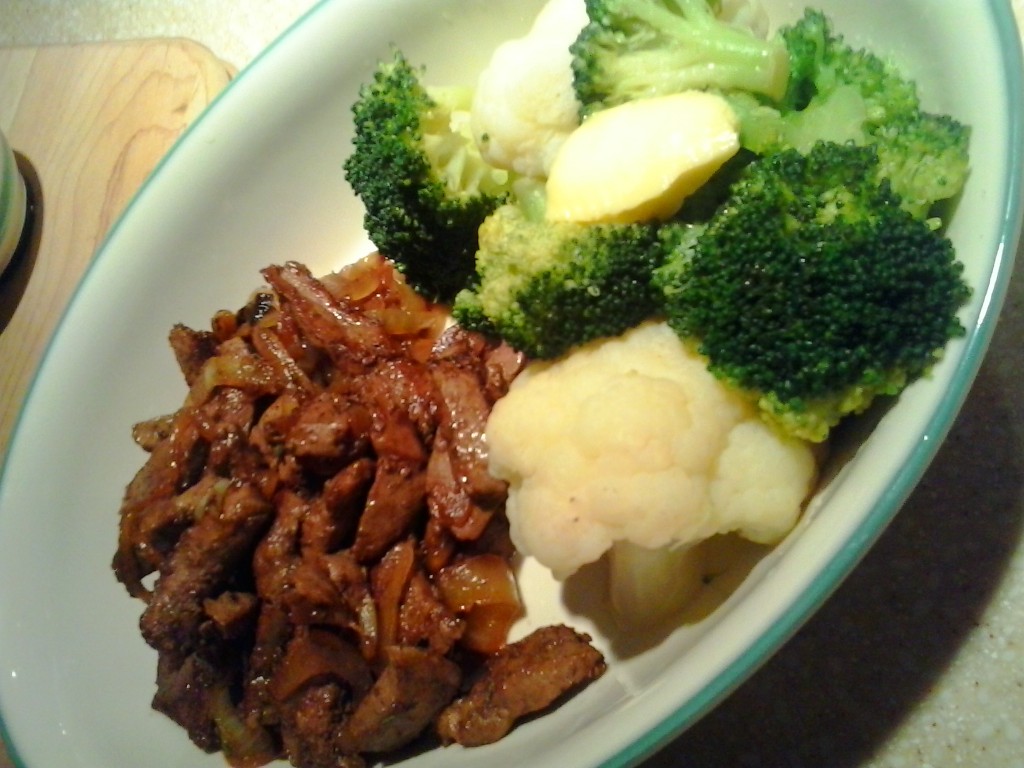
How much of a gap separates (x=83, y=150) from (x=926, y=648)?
2.08 meters

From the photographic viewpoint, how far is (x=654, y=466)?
94cm

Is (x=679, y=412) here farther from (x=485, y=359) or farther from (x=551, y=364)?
(x=485, y=359)

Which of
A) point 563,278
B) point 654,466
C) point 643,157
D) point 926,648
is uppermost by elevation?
point 643,157

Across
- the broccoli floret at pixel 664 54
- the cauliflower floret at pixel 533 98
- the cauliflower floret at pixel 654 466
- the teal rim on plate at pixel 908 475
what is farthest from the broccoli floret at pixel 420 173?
the teal rim on plate at pixel 908 475

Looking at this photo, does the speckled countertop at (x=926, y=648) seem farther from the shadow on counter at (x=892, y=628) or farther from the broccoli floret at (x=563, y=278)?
the broccoli floret at (x=563, y=278)

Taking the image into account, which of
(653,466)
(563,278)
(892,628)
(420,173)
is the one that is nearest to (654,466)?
(653,466)

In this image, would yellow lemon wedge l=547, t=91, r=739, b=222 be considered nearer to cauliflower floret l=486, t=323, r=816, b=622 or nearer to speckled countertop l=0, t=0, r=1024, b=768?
cauliflower floret l=486, t=323, r=816, b=622

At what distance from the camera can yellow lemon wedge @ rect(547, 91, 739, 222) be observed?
95cm

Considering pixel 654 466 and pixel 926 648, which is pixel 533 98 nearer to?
pixel 654 466

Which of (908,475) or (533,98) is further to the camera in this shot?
(533,98)

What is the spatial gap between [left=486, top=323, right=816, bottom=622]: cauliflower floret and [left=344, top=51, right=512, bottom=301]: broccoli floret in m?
0.43

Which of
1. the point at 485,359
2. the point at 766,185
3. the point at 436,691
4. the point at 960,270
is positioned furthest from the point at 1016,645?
the point at 485,359

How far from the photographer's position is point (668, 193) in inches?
38.3

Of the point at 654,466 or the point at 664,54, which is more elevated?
the point at 664,54
